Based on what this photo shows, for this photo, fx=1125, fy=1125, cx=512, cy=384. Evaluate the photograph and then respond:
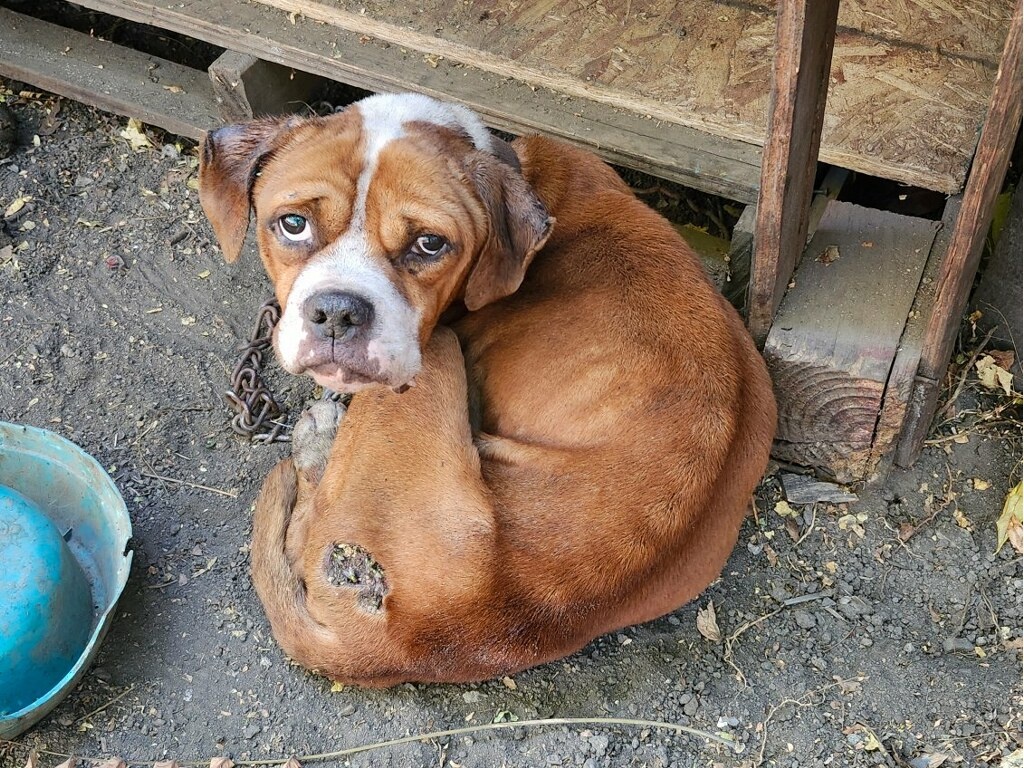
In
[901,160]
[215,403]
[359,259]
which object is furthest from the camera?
[215,403]

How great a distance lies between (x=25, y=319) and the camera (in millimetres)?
4867

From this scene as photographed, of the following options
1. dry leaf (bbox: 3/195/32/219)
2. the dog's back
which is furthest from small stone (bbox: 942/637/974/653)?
dry leaf (bbox: 3/195/32/219)

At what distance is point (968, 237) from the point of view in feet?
11.5

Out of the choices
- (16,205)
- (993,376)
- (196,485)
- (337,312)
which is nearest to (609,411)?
(337,312)

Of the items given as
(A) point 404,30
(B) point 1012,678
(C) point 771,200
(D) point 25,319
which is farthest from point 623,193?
(D) point 25,319

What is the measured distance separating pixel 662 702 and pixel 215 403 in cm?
217

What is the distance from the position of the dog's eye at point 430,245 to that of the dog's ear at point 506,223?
17 centimetres

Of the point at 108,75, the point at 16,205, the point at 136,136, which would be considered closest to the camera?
the point at 16,205

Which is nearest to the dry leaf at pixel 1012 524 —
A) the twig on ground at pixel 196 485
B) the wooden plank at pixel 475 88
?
the wooden plank at pixel 475 88

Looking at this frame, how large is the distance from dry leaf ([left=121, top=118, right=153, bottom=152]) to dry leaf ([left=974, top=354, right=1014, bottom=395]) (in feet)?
13.2

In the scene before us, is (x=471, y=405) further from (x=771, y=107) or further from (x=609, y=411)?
(x=771, y=107)

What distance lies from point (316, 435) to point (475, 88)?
5.47 feet

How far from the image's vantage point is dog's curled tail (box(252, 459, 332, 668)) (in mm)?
3432

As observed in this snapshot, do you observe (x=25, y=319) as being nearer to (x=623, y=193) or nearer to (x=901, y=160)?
(x=623, y=193)
